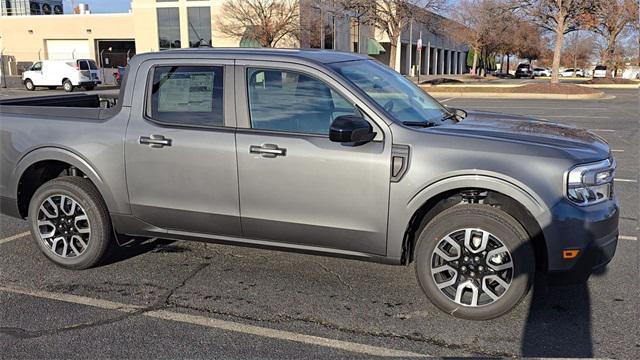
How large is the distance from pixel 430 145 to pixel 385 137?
32 centimetres

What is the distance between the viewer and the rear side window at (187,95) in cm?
443

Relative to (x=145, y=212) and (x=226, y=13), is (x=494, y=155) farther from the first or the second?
(x=226, y=13)

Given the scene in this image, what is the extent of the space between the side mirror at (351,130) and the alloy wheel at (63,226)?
7.83 feet

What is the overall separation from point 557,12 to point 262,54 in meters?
30.5

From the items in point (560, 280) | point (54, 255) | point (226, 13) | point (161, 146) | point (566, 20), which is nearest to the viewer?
point (560, 280)

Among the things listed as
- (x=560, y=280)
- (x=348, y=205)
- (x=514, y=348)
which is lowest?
(x=514, y=348)

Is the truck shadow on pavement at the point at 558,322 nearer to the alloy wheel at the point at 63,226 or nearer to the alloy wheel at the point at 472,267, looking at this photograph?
the alloy wheel at the point at 472,267

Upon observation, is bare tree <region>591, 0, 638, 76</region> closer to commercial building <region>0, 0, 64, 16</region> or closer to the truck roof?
the truck roof

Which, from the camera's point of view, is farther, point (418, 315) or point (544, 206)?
point (418, 315)

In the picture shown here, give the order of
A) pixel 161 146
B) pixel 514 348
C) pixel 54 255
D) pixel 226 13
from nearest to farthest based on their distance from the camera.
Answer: pixel 514 348
pixel 161 146
pixel 54 255
pixel 226 13

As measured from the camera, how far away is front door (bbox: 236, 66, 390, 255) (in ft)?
13.0

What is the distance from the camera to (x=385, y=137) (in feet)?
13.0

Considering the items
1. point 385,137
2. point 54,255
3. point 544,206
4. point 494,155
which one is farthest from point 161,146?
point 544,206

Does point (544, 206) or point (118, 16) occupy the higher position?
point (118, 16)
